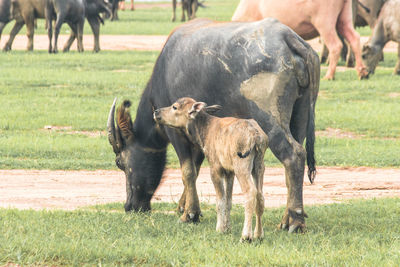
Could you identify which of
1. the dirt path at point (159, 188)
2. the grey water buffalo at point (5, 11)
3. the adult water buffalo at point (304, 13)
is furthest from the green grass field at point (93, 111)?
the grey water buffalo at point (5, 11)

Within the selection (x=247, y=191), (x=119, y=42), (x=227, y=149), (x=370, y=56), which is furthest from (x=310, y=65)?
(x=119, y=42)

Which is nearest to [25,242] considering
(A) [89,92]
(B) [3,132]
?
(B) [3,132]

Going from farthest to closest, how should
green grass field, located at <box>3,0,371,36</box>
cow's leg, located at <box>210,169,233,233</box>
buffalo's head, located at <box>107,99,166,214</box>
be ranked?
green grass field, located at <box>3,0,371,36</box>
buffalo's head, located at <box>107,99,166,214</box>
cow's leg, located at <box>210,169,233,233</box>

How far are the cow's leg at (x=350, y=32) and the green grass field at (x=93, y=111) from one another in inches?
13.8

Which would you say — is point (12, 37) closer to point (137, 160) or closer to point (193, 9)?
point (193, 9)

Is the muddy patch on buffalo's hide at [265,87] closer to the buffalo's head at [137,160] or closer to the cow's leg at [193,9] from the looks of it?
the buffalo's head at [137,160]

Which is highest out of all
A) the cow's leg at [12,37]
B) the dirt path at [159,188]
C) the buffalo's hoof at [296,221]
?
the buffalo's hoof at [296,221]

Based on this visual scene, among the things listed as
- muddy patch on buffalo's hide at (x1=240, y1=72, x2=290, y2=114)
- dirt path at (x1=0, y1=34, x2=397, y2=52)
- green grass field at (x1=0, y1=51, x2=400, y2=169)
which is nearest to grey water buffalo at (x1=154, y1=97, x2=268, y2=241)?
muddy patch on buffalo's hide at (x1=240, y1=72, x2=290, y2=114)

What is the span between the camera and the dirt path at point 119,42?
27.7 meters

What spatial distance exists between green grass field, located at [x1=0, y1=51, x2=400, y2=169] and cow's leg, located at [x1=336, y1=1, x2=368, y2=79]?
13.8 inches

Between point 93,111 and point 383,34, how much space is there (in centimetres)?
863

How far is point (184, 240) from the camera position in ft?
23.2

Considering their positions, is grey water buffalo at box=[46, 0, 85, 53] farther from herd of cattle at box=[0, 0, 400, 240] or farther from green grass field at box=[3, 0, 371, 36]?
herd of cattle at box=[0, 0, 400, 240]

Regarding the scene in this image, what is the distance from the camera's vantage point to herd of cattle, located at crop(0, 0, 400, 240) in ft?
23.2
